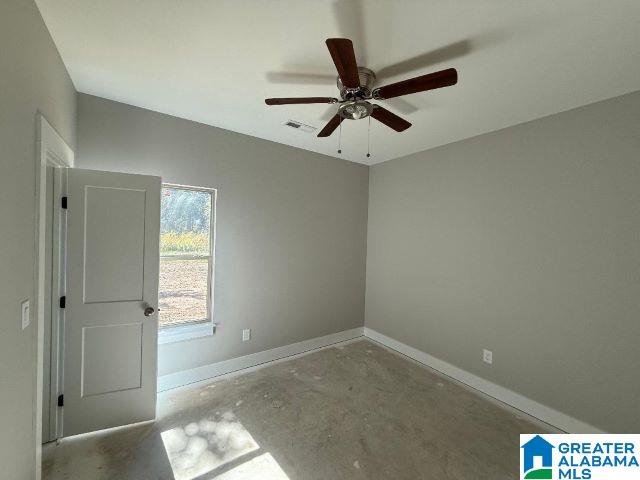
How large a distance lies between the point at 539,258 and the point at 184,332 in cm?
345

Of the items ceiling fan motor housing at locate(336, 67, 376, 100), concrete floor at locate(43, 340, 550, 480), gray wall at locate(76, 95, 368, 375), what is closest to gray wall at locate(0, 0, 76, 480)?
concrete floor at locate(43, 340, 550, 480)

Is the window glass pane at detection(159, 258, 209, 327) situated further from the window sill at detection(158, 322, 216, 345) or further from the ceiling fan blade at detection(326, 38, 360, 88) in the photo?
the ceiling fan blade at detection(326, 38, 360, 88)

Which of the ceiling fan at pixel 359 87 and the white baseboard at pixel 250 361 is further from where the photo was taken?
the white baseboard at pixel 250 361

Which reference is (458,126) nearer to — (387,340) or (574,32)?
(574,32)

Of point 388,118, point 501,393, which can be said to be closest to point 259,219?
point 388,118

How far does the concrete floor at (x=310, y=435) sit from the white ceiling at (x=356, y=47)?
268 cm

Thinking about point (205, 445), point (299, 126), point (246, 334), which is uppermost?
point (299, 126)

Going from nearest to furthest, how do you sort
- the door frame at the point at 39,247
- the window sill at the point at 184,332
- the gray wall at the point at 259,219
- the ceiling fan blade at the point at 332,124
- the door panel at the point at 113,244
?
the door frame at the point at 39,247
the ceiling fan blade at the point at 332,124
the door panel at the point at 113,244
the gray wall at the point at 259,219
the window sill at the point at 184,332

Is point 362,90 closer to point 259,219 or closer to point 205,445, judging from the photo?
point 259,219

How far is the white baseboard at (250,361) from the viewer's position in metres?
2.69

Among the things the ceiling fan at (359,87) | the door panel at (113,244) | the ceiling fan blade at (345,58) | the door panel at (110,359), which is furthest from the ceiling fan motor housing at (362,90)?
the door panel at (110,359)

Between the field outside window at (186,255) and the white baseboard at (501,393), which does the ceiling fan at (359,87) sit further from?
the white baseboard at (501,393)

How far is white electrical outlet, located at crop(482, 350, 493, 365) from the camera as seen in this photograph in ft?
9.04

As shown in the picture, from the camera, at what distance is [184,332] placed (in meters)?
2.72
